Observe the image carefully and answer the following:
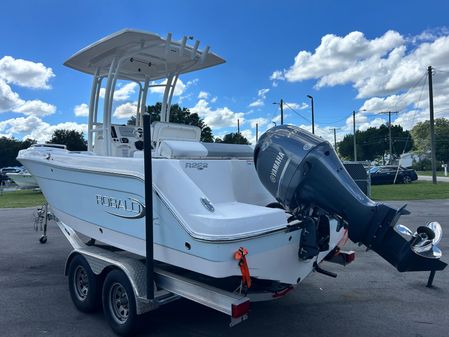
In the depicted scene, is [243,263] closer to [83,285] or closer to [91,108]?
[83,285]

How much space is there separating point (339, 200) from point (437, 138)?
92492mm

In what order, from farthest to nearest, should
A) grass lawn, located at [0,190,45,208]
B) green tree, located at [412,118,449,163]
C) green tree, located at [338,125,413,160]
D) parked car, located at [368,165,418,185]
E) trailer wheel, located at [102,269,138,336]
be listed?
green tree, located at [338,125,413,160], green tree, located at [412,118,449,163], parked car, located at [368,165,418,185], grass lawn, located at [0,190,45,208], trailer wheel, located at [102,269,138,336]

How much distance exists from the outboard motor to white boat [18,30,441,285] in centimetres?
3

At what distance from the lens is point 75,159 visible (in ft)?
14.7

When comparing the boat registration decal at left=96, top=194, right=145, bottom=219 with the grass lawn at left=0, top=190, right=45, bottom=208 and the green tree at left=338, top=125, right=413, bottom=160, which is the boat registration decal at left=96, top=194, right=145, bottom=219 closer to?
the grass lawn at left=0, top=190, right=45, bottom=208

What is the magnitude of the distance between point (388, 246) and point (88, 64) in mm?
4802

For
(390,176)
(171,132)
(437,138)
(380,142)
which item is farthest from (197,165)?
(437,138)

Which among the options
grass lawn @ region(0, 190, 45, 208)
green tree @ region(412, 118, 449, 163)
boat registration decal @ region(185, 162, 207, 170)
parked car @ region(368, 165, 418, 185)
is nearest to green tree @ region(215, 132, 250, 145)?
boat registration decal @ region(185, 162, 207, 170)

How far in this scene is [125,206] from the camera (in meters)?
3.77

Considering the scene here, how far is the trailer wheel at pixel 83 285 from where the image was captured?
172 inches

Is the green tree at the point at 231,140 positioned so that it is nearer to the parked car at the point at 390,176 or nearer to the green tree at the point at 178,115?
the green tree at the point at 178,115

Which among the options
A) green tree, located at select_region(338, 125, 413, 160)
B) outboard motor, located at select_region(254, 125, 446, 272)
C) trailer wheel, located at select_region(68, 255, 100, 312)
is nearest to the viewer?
outboard motor, located at select_region(254, 125, 446, 272)

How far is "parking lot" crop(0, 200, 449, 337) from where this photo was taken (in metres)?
4.01

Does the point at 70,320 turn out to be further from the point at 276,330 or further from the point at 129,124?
the point at 129,124
